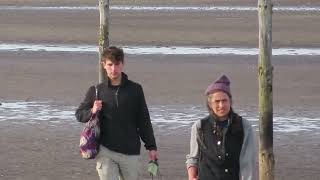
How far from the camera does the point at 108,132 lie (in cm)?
684

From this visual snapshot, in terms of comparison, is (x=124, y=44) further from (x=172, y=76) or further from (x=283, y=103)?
(x=283, y=103)

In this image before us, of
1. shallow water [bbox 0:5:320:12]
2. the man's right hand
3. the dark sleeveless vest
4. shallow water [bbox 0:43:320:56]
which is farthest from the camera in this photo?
shallow water [bbox 0:5:320:12]

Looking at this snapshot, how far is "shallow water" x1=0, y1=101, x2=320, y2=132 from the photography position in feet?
45.1

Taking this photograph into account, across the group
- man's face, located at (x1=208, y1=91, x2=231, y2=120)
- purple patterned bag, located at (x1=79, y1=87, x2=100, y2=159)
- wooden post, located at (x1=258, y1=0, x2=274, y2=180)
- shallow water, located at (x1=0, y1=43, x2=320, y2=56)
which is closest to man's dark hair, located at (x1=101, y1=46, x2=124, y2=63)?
purple patterned bag, located at (x1=79, y1=87, x2=100, y2=159)

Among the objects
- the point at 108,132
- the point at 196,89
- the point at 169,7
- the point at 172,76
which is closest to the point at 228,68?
the point at 172,76

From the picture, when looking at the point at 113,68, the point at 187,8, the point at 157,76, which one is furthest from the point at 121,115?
the point at 187,8

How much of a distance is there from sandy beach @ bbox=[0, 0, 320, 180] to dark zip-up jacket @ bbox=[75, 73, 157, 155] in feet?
10.4

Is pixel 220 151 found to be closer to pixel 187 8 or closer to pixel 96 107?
pixel 96 107

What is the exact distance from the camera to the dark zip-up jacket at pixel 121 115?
6.78 meters

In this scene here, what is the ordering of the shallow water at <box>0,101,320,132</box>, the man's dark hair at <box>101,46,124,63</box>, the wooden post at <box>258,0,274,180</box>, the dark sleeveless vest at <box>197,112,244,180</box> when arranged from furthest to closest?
1. the shallow water at <box>0,101,320,132</box>
2. the wooden post at <box>258,0,274,180</box>
3. the man's dark hair at <box>101,46,124,63</box>
4. the dark sleeveless vest at <box>197,112,244,180</box>

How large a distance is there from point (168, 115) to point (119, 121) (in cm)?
783

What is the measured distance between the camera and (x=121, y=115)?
6.81 metres

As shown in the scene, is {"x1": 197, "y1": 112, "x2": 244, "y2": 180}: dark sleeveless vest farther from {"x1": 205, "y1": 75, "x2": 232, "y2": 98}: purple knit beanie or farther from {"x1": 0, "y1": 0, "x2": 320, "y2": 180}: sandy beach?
{"x1": 0, "y1": 0, "x2": 320, "y2": 180}: sandy beach

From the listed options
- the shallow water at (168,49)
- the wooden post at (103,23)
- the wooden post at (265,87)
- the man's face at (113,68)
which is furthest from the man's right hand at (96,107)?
the shallow water at (168,49)
